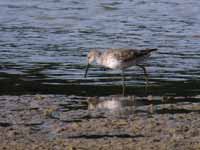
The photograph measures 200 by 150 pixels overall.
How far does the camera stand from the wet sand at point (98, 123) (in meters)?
9.55

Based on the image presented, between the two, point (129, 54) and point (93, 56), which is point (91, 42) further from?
point (129, 54)

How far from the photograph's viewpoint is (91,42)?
776 inches

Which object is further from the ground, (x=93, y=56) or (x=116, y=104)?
(x=93, y=56)

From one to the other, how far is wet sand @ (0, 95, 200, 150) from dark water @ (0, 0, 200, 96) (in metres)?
0.88

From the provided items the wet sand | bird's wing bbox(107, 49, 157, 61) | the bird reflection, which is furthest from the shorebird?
the wet sand

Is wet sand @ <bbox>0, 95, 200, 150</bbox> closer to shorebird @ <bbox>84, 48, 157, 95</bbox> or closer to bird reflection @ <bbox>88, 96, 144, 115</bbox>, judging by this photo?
bird reflection @ <bbox>88, 96, 144, 115</bbox>

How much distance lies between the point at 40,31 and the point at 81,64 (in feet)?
19.4

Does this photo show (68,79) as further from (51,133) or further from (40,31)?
(40,31)

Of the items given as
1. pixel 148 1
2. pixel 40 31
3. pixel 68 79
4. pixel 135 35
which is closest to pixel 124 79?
pixel 68 79

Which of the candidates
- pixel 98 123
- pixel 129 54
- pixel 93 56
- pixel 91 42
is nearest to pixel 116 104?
pixel 98 123

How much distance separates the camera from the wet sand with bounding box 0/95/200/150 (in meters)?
9.55

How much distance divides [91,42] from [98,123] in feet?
30.0

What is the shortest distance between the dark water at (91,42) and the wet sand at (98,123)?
2.88 feet

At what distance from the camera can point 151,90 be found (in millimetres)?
13523
